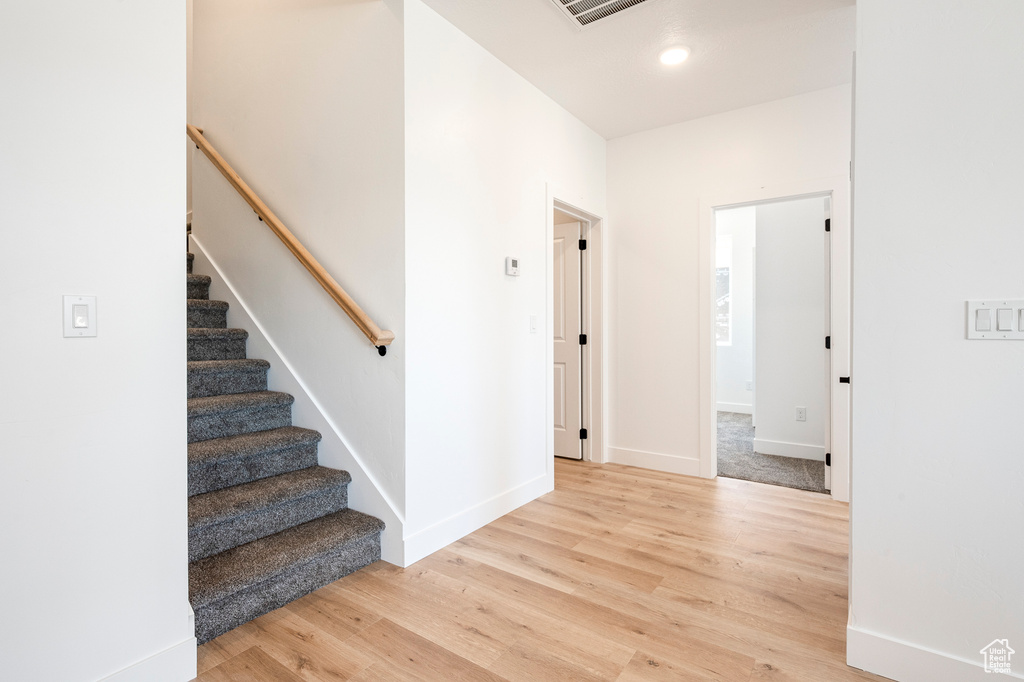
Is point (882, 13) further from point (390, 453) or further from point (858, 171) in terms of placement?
point (390, 453)

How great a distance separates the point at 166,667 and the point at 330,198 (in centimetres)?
208

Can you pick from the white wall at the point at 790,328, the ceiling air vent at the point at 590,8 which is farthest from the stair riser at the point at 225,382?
the white wall at the point at 790,328

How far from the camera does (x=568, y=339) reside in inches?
171

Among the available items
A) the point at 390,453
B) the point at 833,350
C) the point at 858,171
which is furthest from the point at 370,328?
the point at 833,350

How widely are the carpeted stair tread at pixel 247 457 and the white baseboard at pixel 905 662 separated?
95.9 inches

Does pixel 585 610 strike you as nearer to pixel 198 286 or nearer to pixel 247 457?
pixel 247 457

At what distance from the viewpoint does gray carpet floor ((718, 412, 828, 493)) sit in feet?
12.3

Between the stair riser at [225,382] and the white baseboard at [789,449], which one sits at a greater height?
the stair riser at [225,382]

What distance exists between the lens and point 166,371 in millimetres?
1619

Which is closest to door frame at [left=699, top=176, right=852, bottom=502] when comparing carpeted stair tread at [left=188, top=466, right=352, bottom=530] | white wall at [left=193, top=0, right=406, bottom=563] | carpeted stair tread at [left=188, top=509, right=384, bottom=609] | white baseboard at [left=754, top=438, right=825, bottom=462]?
white baseboard at [left=754, top=438, right=825, bottom=462]

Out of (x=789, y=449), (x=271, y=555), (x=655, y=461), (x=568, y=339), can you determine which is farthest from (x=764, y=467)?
(x=271, y=555)

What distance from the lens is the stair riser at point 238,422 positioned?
8.25 feet

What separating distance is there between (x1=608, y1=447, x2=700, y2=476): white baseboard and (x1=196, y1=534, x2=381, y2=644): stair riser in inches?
90.2

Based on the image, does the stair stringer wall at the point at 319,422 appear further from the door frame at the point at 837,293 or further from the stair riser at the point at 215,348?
the door frame at the point at 837,293
